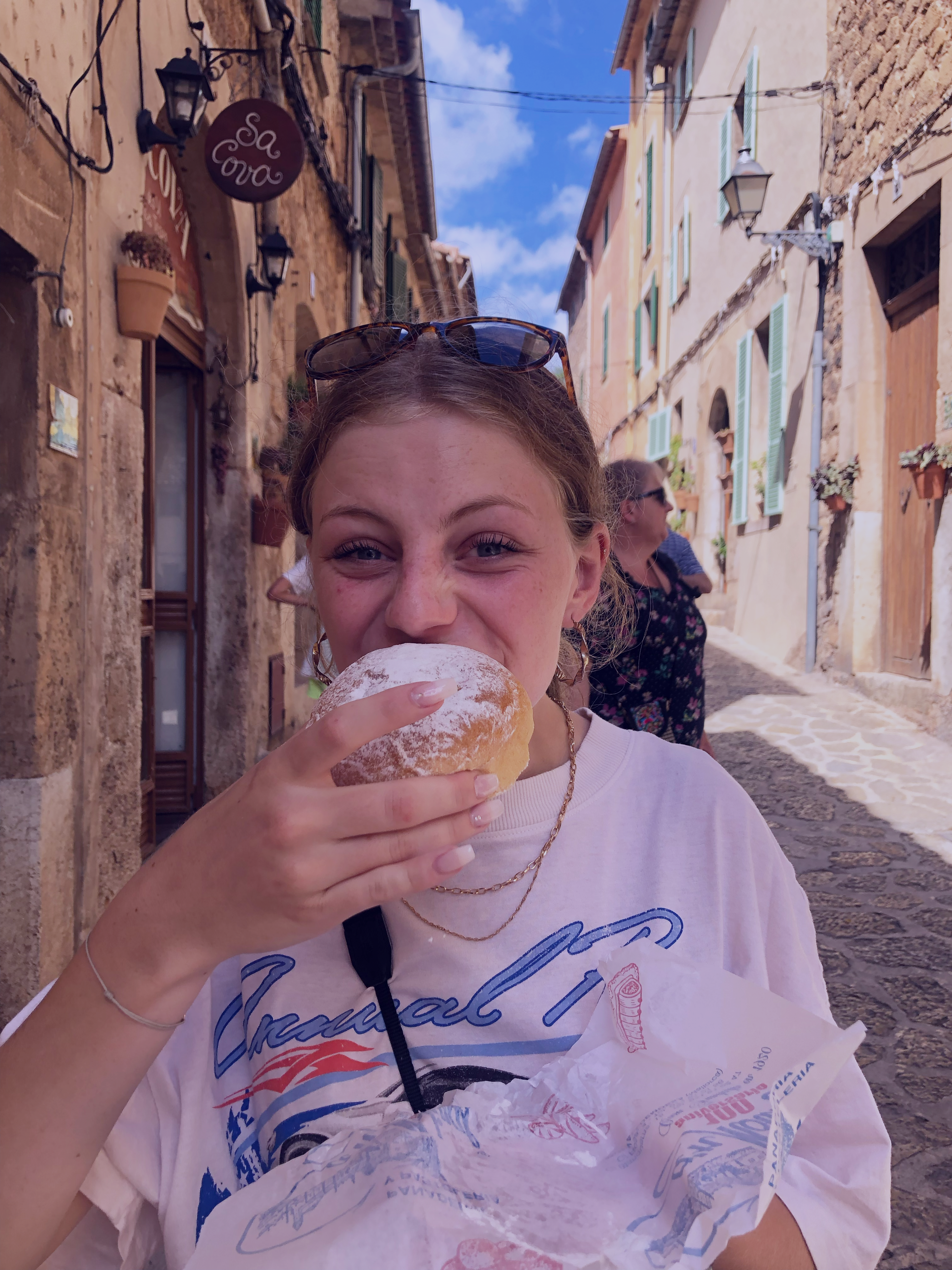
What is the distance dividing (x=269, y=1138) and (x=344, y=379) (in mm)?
1125

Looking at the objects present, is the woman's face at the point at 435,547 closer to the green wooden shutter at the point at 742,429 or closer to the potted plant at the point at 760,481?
the potted plant at the point at 760,481

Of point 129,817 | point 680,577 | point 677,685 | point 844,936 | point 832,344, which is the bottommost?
point 844,936

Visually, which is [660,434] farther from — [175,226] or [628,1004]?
[628,1004]

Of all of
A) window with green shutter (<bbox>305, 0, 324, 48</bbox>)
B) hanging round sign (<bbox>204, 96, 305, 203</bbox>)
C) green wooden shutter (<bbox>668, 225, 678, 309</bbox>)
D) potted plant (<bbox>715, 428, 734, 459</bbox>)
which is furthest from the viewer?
green wooden shutter (<bbox>668, 225, 678, 309</bbox>)

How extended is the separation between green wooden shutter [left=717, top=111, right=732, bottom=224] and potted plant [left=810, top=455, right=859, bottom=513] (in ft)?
19.7

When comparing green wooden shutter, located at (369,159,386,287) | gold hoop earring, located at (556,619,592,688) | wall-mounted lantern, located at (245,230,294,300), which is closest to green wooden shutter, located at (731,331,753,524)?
green wooden shutter, located at (369,159,386,287)

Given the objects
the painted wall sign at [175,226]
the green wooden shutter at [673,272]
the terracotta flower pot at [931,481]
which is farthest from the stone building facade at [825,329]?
the painted wall sign at [175,226]

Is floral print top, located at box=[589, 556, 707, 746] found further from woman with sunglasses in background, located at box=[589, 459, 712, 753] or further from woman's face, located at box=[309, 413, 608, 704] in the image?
woman's face, located at box=[309, 413, 608, 704]

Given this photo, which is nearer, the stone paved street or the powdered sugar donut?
the powdered sugar donut

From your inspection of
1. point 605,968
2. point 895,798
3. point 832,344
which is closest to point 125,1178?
point 605,968

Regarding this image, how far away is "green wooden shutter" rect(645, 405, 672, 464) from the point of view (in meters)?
16.9

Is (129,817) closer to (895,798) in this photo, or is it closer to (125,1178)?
(125,1178)

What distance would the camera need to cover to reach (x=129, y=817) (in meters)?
3.79

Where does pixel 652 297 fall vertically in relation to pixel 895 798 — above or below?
above
